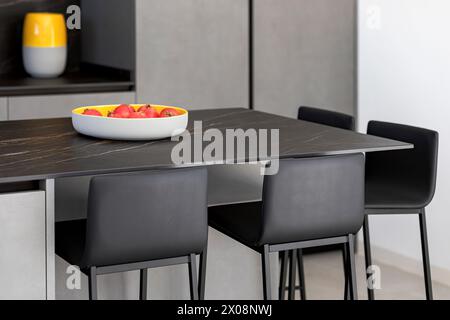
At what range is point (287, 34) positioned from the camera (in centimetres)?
491

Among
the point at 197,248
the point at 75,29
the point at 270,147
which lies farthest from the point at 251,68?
the point at 197,248

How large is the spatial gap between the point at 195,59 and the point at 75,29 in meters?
0.90

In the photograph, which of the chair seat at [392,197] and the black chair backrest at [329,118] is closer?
the chair seat at [392,197]

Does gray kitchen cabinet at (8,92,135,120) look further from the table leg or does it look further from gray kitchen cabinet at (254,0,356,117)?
the table leg

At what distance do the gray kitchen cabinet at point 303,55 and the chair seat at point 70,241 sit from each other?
6.57ft

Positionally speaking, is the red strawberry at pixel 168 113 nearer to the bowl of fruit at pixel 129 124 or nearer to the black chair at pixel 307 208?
the bowl of fruit at pixel 129 124

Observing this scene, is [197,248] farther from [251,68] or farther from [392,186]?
[251,68]

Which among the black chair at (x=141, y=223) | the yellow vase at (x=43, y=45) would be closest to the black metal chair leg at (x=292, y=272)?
the black chair at (x=141, y=223)

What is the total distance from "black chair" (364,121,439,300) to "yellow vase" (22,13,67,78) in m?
1.90

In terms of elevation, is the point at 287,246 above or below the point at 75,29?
below

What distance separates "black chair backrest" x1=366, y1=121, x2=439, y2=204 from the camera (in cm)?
372

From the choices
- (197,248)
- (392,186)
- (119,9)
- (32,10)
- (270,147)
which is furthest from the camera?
(32,10)

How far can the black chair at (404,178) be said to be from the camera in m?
3.68

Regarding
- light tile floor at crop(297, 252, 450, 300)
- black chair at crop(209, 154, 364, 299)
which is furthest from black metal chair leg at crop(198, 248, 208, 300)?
light tile floor at crop(297, 252, 450, 300)
